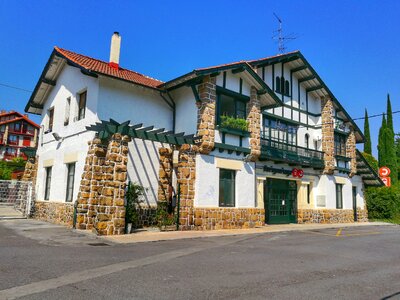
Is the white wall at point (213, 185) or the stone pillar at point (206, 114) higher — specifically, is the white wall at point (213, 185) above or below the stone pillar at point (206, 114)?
below

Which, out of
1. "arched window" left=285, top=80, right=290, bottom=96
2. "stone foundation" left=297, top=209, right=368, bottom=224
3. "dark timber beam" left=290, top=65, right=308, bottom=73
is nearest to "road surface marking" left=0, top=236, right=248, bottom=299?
"stone foundation" left=297, top=209, right=368, bottom=224

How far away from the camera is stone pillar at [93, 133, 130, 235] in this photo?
11.8 meters

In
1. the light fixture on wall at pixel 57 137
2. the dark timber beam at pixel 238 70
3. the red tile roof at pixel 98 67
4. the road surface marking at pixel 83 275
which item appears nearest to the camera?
the road surface marking at pixel 83 275

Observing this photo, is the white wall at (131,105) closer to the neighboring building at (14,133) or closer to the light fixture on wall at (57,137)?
the light fixture on wall at (57,137)

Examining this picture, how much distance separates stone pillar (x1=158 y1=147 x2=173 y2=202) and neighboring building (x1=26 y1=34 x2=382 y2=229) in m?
0.05

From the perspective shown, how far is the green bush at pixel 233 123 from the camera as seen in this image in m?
15.8

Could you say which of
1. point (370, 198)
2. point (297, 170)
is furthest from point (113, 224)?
point (370, 198)

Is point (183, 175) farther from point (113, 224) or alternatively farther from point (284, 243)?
point (284, 243)

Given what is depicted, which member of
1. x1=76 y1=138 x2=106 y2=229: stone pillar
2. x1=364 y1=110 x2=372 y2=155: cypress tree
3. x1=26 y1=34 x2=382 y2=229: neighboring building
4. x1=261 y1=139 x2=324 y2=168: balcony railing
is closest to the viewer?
x1=76 y1=138 x2=106 y2=229: stone pillar

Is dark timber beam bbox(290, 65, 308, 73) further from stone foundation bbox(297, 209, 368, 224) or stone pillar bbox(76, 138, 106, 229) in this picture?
stone pillar bbox(76, 138, 106, 229)

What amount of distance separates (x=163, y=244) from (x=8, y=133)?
62.3 meters

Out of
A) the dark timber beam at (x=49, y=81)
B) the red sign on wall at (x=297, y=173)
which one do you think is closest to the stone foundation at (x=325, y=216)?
the red sign on wall at (x=297, y=173)

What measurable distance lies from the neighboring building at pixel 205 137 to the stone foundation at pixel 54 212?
14 cm

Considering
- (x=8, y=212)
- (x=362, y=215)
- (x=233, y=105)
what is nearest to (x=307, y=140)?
A: (x=233, y=105)
